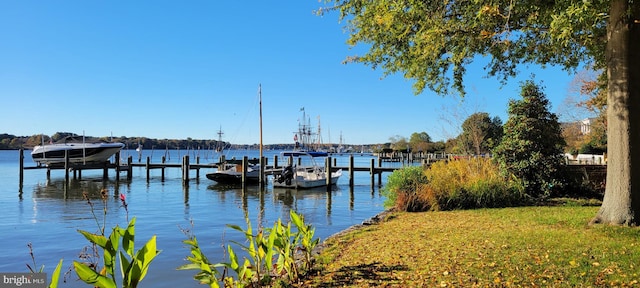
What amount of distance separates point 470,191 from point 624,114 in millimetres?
5410

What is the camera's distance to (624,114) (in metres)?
7.98

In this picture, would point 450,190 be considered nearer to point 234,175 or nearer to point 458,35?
point 458,35

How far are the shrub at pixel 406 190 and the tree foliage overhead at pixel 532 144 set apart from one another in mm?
3187

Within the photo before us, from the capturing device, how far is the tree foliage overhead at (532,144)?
46.3ft

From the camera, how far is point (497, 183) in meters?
13.2

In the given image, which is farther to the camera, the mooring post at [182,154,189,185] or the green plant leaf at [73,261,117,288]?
the mooring post at [182,154,189,185]

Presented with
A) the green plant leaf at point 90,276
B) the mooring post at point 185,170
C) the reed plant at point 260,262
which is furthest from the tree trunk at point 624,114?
the mooring post at point 185,170

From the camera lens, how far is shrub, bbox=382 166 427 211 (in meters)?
12.7

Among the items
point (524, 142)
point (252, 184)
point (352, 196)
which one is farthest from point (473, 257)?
point (252, 184)

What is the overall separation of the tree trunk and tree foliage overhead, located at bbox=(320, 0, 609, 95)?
1.38ft

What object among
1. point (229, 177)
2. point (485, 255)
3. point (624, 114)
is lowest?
point (229, 177)

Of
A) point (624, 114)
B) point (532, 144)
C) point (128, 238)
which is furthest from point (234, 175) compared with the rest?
point (128, 238)

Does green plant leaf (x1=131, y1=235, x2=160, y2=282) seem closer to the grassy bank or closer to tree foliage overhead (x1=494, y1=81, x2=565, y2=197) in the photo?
the grassy bank

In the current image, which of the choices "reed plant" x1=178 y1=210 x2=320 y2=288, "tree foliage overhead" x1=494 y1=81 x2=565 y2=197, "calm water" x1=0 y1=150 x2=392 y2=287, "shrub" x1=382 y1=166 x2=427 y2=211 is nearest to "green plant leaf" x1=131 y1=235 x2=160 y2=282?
"reed plant" x1=178 y1=210 x2=320 y2=288
